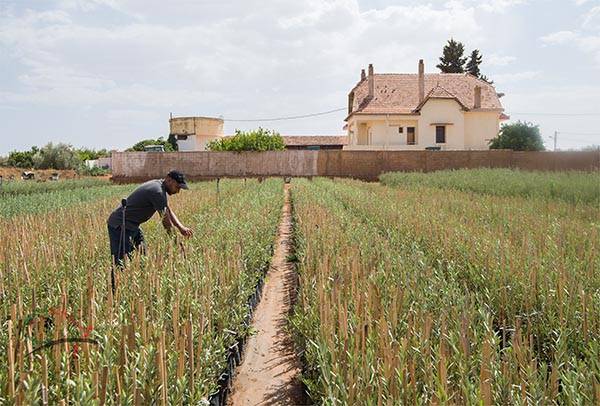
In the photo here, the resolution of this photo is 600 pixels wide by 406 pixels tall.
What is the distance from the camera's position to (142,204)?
5.00m

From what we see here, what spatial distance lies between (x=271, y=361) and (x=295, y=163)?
2232cm

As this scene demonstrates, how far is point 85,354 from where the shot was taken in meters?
2.38

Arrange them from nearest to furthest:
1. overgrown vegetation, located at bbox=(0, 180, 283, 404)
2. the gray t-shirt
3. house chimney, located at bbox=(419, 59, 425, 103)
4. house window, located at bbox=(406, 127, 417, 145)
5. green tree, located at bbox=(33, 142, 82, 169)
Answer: overgrown vegetation, located at bbox=(0, 180, 283, 404)
the gray t-shirt
house window, located at bbox=(406, 127, 417, 145)
house chimney, located at bbox=(419, 59, 425, 103)
green tree, located at bbox=(33, 142, 82, 169)

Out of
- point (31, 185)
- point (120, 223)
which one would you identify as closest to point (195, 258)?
point (120, 223)

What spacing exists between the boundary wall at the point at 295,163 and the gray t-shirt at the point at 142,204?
2049 cm

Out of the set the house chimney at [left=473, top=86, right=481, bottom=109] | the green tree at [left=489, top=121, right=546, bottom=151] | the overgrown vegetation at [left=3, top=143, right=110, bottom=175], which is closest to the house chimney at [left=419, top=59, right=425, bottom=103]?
the house chimney at [left=473, top=86, right=481, bottom=109]

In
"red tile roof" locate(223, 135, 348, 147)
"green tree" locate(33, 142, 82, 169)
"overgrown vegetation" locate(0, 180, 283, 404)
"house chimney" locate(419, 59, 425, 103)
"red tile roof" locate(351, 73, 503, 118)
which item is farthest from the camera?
"red tile roof" locate(223, 135, 348, 147)

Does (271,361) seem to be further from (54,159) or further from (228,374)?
(54,159)

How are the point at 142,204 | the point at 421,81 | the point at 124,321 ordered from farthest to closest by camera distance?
the point at 421,81, the point at 142,204, the point at 124,321

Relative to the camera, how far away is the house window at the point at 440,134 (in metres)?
31.5

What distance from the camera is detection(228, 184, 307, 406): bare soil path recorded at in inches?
128

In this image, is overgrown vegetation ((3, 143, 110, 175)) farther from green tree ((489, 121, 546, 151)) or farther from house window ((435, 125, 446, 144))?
green tree ((489, 121, 546, 151))

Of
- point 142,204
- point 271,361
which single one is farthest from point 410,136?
point 271,361

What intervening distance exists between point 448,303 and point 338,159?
22.2 m
